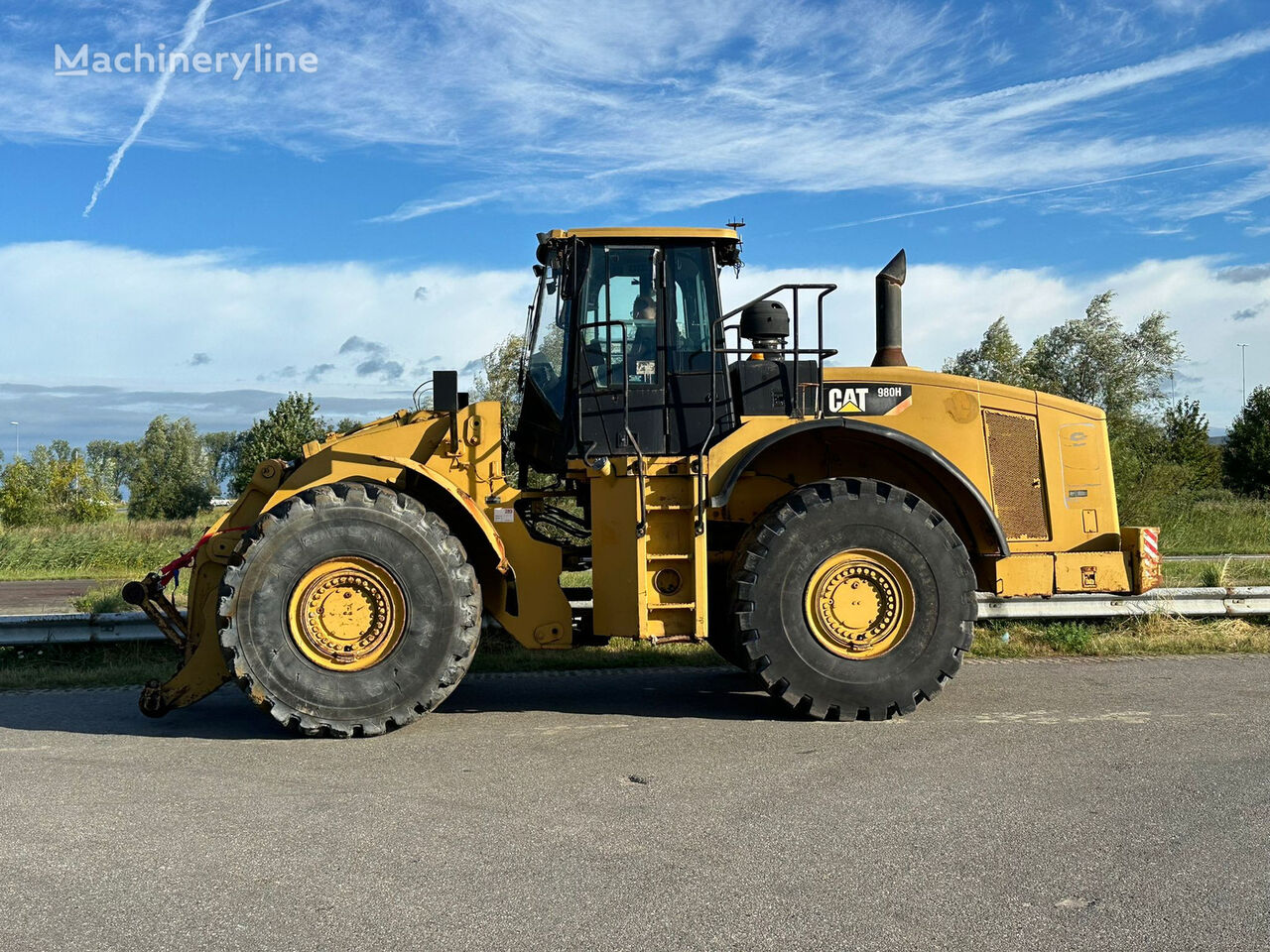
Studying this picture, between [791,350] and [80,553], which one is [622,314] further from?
[80,553]

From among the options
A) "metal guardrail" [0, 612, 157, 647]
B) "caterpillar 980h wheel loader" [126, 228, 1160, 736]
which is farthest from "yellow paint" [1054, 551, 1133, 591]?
"metal guardrail" [0, 612, 157, 647]

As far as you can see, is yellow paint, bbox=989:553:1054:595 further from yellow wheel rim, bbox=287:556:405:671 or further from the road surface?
the road surface

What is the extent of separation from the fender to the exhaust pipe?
113cm

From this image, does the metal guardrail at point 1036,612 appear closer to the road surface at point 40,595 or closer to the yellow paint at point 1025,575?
the yellow paint at point 1025,575

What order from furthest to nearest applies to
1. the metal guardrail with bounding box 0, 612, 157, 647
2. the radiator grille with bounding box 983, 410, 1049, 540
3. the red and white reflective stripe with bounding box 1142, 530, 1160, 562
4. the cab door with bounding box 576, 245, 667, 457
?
the metal guardrail with bounding box 0, 612, 157, 647, the radiator grille with bounding box 983, 410, 1049, 540, the red and white reflective stripe with bounding box 1142, 530, 1160, 562, the cab door with bounding box 576, 245, 667, 457

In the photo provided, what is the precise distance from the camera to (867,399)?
7.25 meters

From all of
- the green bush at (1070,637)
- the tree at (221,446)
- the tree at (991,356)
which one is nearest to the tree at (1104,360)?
the tree at (991,356)

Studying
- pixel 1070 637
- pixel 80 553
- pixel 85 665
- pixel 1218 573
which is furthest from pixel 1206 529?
pixel 80 553

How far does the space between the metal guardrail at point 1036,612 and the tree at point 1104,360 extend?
38668 mm

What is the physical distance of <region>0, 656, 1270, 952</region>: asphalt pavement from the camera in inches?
148

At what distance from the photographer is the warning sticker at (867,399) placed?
23.7 ft

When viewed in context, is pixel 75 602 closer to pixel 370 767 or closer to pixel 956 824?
pixel 370 767

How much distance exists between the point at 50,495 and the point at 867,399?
45991 mm

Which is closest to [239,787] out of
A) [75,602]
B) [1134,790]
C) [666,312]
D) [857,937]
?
[857,937]
